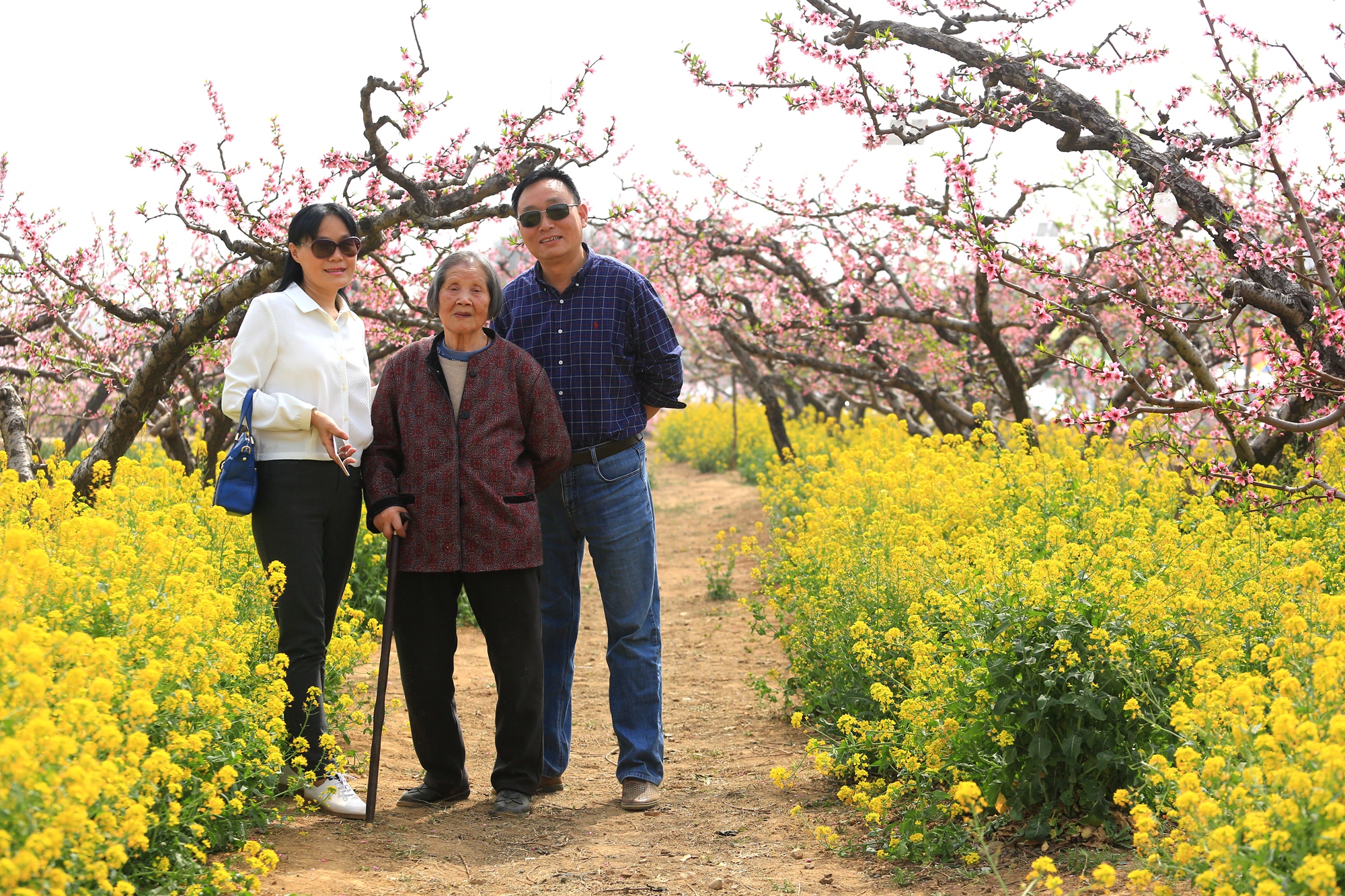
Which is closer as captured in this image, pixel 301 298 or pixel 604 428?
pixel 301 298

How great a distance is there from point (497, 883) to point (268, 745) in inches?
32.9

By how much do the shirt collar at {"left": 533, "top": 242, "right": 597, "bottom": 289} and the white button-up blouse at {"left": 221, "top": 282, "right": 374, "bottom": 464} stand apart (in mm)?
819

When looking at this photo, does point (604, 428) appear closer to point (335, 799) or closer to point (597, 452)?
point (597, 452)

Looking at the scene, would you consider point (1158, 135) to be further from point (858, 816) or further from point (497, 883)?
point (497, 883)

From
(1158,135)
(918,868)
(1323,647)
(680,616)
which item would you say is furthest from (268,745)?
(1158,135)

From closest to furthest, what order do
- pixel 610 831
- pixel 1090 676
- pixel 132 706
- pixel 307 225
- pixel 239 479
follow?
pixel 132 706 → pixel 1090 676 → pixel 239 479 → pixel 307 225 → pixel 610 831

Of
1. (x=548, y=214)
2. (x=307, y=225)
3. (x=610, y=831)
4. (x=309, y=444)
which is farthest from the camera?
(x=548, y=214)

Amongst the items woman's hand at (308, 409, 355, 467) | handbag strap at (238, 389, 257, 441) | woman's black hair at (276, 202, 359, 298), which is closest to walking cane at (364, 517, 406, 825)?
woman's hand at (308, 409, 355, 467)

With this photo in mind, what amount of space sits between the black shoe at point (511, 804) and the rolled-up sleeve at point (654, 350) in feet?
5.23

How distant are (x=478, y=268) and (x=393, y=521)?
99 cm

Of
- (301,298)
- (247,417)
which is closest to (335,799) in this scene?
(247,417)

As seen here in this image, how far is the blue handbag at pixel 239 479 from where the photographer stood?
3.69 metres

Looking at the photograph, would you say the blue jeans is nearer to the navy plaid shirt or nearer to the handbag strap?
the navy plaid shirt

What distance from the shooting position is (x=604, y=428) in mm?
4273
